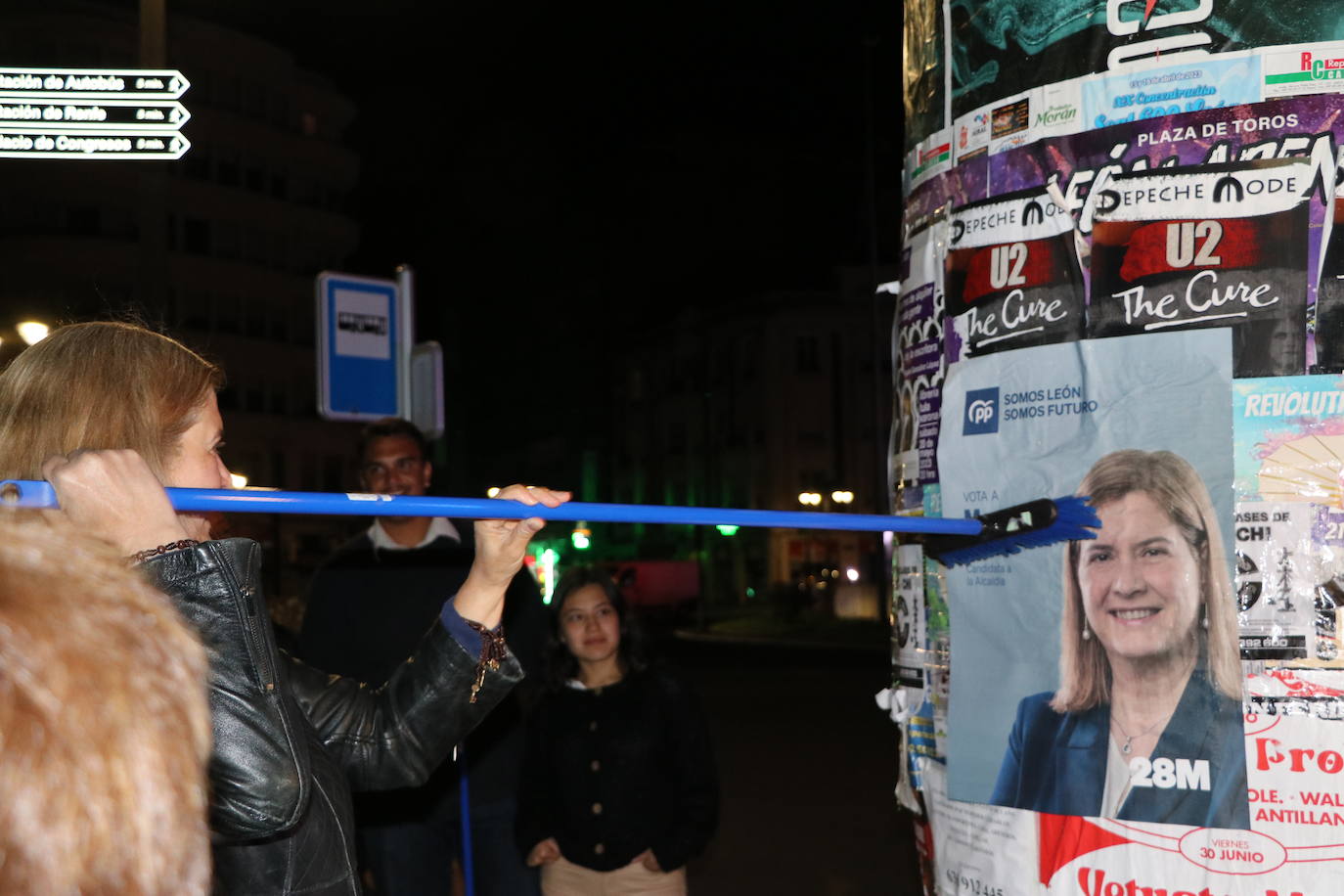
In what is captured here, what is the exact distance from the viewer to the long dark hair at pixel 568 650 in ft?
15.4

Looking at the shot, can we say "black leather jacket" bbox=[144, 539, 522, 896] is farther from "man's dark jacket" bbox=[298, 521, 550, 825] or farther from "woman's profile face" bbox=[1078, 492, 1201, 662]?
"man's dark jacket" bbox=[298, 521, 550, 825]

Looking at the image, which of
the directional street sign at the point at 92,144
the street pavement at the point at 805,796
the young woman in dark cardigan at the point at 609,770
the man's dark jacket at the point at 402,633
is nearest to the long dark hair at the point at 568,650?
the young woman in dark cardigan at the point at 609,770

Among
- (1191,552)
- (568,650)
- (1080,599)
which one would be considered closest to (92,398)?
(1080,599)

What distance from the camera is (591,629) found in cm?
464

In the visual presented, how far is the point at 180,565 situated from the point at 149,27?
629 centimetres

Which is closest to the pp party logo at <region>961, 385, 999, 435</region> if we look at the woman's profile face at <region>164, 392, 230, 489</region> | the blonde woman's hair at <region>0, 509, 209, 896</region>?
the woman's profile face at <region>164, 392, 230, 489</region>

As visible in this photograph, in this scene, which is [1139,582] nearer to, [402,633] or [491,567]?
[491,567]

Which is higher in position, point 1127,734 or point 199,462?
point 199,462

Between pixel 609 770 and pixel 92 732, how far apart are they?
11.7ft

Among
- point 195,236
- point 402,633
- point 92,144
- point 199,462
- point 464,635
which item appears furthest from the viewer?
point 195,236

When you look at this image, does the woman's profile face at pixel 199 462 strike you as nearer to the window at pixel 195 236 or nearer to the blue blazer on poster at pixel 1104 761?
the blue blazer on poster at pixel 1104 761

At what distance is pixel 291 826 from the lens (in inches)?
71.6

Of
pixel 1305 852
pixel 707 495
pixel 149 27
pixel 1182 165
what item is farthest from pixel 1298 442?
pixel 707 495

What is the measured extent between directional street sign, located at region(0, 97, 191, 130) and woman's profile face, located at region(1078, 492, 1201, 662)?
5.28m
